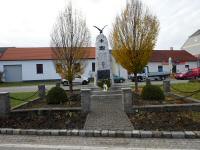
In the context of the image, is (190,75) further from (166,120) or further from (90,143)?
(90,143)

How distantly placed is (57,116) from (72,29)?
7634 mm

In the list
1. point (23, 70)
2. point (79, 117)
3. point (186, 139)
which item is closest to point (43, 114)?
point (79, 117)

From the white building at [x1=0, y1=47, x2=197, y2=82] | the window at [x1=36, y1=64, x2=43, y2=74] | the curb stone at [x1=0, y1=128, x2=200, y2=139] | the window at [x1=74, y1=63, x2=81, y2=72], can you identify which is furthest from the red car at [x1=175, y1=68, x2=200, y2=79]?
the curb stone at [x1=0, y1=128, x2=200, y2=139]

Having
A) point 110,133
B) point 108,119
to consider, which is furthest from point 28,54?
point 110,133

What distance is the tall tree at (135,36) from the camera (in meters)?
19.0

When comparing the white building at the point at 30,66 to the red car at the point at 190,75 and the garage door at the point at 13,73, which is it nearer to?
the garage door at the point at 13,73

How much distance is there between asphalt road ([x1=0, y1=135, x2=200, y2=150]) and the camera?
7785mm

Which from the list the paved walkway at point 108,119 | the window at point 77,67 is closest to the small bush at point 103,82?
the window at point 77,67

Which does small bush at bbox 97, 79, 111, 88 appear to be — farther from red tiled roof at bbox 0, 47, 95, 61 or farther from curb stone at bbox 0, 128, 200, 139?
red tiled roof at bbox 0, 47, 95, 61

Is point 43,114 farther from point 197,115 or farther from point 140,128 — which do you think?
point 197,115

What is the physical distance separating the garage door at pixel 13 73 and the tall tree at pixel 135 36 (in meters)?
33.3

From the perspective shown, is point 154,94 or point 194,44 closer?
point 154,94

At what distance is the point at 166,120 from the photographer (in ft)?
34.0

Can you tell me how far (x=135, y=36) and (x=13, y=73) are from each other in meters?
34.5
